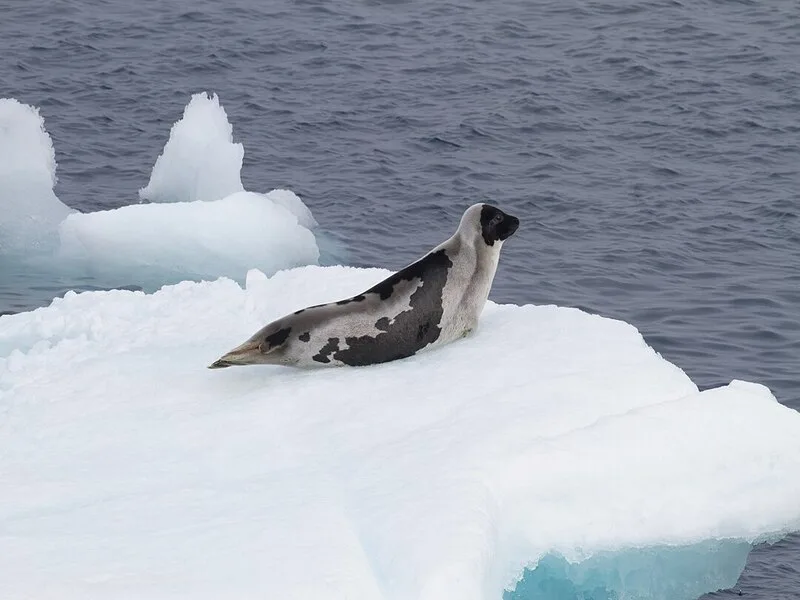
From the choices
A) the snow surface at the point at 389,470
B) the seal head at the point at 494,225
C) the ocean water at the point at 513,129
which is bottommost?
the ocean water at the point at 513,129

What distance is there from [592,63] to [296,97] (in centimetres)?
400

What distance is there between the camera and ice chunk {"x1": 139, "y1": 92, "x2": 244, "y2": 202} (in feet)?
45.8

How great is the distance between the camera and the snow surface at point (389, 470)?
5641 millimetres

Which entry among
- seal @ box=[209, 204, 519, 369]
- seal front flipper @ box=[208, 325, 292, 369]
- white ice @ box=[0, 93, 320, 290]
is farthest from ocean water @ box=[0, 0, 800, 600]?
seal front flipper @ box=[208, 325, 292, 369]

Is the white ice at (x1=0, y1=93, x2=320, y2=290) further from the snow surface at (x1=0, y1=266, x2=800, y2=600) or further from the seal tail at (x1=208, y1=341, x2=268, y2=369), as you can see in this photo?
the seal tail at (x1=208, y1=341, x2=268, y2=369)

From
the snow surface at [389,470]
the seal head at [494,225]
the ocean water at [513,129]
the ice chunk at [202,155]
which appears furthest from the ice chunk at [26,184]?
the seal head at [494,225]

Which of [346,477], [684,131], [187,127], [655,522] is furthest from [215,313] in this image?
[684,131]

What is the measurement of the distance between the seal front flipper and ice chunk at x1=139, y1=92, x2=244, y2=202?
647 cm

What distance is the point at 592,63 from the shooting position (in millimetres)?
19234

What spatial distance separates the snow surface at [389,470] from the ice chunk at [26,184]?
5.38m

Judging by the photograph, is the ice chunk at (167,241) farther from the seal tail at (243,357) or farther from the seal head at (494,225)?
the seal tail at (243,357)

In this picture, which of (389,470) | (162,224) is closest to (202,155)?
(162,224)

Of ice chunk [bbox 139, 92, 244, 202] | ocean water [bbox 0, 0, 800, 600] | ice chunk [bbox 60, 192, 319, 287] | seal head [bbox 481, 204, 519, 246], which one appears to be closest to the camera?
seal head [bbox 481, 204, 519, 246]

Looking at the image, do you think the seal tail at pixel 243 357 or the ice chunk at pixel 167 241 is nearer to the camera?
the seal tail at pixel 243 357
